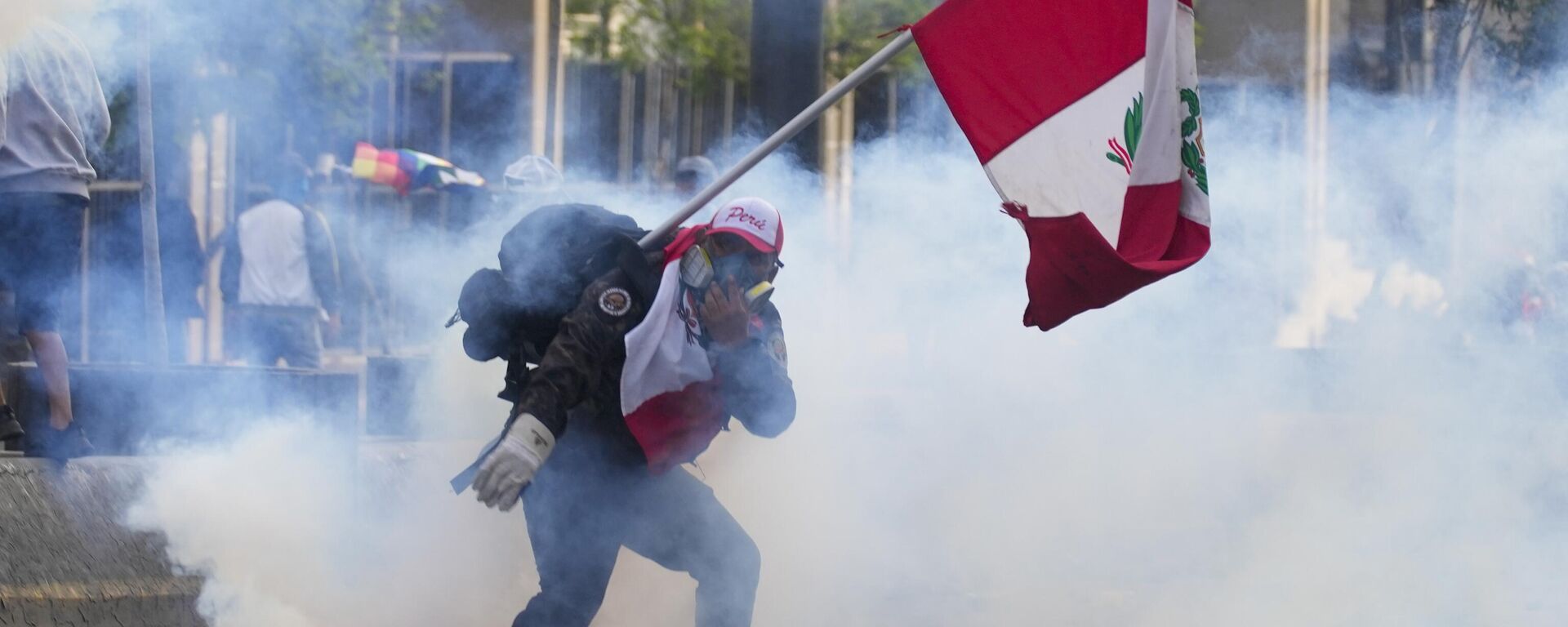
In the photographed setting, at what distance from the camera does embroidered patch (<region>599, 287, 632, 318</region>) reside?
381 cm

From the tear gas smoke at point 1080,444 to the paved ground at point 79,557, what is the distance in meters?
0.09

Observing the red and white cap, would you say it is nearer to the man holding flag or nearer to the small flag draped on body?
the man holding flag

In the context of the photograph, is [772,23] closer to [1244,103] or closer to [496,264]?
[496,264]

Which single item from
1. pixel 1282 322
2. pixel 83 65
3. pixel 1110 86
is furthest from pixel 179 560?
pixel 1282 322

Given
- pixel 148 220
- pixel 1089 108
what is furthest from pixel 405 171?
pixel 1089 108

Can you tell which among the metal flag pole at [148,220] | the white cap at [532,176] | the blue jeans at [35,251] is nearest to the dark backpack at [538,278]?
the blue jeans at [35,251]

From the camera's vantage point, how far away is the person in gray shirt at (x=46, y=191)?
191 inches

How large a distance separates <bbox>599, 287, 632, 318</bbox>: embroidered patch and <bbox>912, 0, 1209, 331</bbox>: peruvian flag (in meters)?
0.87

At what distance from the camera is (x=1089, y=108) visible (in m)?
4.09

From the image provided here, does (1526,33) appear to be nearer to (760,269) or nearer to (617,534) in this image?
(760,269)

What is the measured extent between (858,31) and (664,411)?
8.61m

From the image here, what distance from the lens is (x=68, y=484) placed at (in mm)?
4828

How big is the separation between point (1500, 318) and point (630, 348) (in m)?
4.91

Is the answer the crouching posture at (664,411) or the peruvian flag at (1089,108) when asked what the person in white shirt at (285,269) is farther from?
the peruvian flag at (1089,108)
